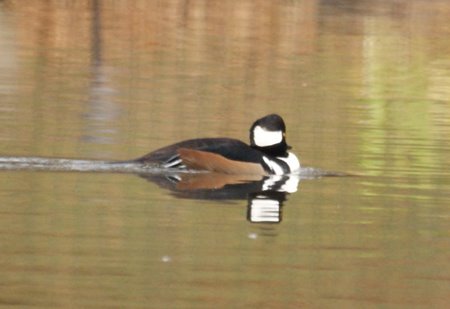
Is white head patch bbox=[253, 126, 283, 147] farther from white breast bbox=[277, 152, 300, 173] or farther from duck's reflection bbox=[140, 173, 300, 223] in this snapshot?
duck's reflection bbox=[140, 173, 300, 223]

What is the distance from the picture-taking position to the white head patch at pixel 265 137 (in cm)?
1488

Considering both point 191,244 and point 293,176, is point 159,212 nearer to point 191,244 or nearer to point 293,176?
point 191,244

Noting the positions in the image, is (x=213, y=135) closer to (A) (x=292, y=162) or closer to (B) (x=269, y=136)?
(B) (x=269, y=136)

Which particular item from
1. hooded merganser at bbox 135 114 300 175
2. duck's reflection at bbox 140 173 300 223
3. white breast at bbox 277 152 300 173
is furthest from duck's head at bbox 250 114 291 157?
duck's reflection at bbox 140 173 300 223

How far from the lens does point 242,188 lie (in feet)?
43.8

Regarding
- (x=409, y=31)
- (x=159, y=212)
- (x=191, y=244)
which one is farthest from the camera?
(x=409, y=31)

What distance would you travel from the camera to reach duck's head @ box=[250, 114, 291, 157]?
14.8 m

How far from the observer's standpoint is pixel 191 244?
33.9 ft

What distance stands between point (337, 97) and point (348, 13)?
45.8 ft

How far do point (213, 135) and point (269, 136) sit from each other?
1.78 metres

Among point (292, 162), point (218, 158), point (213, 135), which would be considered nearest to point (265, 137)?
point (292, 162)

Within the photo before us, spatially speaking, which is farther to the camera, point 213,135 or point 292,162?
point 213,135

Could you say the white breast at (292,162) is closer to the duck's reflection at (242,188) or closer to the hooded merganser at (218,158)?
the hooded merganser at (218,158)

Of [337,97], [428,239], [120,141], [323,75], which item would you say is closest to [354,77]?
[323,75]
